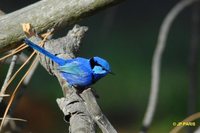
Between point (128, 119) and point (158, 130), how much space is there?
1.30ft

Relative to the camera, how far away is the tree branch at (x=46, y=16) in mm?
2170

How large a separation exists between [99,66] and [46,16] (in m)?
0.44

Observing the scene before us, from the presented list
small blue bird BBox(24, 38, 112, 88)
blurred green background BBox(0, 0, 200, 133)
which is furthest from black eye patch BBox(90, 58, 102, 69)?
blurred green background BBox(0, 0, 200, 133)

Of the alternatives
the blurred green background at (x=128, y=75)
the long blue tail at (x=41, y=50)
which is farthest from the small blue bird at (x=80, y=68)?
the blurred green background at (x=128, y=75)

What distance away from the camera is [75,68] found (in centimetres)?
256

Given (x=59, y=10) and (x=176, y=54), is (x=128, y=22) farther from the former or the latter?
(x=59, y=10)

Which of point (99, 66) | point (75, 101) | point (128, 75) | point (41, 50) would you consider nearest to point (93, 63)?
point (99, 66)

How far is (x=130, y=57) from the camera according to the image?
22.9 ft

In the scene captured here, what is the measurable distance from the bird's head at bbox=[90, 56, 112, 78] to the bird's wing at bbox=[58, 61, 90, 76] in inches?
1.6

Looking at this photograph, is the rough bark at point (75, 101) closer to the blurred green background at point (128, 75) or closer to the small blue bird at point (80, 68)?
the small blue bird at point (80, 68)

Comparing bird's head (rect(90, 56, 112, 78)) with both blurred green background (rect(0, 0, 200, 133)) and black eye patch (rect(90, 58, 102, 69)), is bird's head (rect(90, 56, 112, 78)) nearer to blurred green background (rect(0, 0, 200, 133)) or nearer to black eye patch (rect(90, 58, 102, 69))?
black eye patch (rect(90, 58, 102, 69))

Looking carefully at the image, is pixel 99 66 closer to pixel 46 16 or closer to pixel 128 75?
pixel 46 16

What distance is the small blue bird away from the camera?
2215 mm

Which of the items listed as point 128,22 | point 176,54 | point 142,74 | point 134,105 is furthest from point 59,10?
point 128,22
